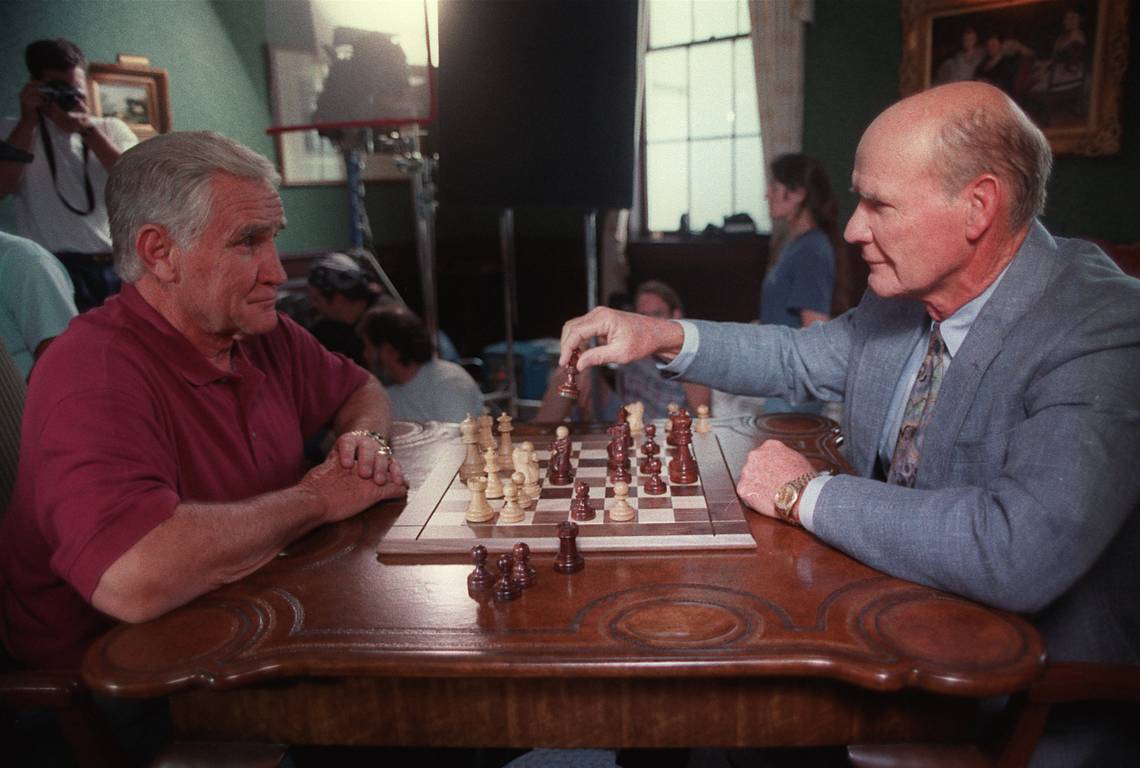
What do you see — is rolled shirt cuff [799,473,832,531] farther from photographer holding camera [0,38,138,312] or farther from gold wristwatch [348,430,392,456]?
photographer holding camera [0,38,138,312]

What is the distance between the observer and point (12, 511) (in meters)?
1.61

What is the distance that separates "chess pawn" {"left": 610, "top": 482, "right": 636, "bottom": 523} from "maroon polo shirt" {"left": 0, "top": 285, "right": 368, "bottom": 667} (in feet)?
2.52

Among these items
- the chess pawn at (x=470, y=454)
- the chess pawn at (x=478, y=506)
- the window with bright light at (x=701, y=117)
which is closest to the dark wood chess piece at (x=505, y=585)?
the chess pawn at (x=478, y=506)

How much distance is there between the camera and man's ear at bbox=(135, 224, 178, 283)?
1678 millimetres

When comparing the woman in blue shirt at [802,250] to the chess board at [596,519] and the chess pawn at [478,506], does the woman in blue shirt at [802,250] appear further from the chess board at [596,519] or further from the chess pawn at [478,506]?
the chess pawn at [478,506]

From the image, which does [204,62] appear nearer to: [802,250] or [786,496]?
[802,250]

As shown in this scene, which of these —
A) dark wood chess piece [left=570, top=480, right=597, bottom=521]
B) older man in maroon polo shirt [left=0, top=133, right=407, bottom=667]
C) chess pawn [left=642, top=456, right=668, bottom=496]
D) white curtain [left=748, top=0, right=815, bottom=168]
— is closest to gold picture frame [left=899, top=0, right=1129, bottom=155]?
white curtain [left=748, top=0, right=815, bottom=168]

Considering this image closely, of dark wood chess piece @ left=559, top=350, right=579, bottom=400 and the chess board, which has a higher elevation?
dark wood chess piece @ left=559, top=350, right=579, bottom=400

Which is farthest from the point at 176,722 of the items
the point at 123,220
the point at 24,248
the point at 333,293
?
the point at 333,293

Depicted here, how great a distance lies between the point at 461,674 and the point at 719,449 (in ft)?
3.39

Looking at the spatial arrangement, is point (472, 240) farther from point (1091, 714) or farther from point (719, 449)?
point (1091, 714)

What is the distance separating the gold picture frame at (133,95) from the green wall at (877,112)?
4213 mm

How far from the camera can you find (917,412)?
5.67 feet

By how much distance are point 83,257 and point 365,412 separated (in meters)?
1.94
